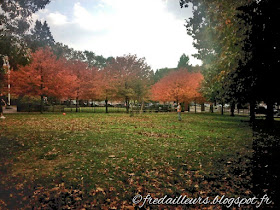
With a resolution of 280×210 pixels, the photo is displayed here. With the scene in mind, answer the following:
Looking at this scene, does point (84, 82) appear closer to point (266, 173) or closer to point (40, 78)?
point (40, 78)

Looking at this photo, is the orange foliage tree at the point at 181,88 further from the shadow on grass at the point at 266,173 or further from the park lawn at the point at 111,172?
the park lawn at the point at 111,172

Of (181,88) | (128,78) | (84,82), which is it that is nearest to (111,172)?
(128,78)

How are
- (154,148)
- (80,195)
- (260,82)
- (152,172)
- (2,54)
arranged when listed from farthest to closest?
(2,54) < (154,148) < (260,82) < (152,172) < (80,195)

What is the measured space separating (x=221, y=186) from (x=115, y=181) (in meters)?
2.67

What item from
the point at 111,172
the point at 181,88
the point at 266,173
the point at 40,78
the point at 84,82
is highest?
the point at 84,82

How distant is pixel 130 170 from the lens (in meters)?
5.72

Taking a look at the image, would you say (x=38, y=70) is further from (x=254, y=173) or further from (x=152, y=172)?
(x=254, y=173)

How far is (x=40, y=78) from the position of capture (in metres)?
23.5

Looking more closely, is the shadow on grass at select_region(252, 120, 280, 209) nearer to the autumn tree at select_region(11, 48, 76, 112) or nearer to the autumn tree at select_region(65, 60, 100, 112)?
the autumn tree at select_region(11, 48, 76, 112)

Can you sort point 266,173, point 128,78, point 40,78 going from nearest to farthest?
point 266,173 → point 40,78 → point 128,78

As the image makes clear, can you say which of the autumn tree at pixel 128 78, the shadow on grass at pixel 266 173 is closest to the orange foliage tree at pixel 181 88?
the autumn tree at pixel 128 78

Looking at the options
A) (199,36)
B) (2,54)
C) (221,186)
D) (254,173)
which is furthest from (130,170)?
(199,36)

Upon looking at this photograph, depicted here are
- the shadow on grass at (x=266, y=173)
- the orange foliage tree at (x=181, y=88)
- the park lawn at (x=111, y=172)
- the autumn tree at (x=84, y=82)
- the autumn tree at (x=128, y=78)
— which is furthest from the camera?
the orange foliage tree at (x=181, y=88)

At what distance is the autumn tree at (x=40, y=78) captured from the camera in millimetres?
22578
